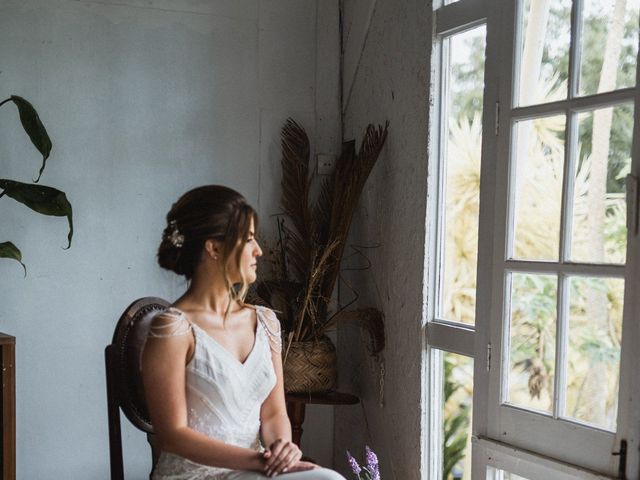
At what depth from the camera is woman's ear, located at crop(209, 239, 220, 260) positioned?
1.91 meters

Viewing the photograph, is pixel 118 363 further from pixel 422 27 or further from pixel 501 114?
pixel 422 27

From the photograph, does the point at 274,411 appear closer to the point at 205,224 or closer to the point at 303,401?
the point at 205,224

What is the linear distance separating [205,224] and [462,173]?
110cm

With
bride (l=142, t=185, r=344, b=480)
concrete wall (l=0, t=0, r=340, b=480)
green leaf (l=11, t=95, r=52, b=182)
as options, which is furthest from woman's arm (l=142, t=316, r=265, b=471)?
concrete wall (l=0, t=0, r=340, b=480)

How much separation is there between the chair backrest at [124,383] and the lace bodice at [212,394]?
23 centimetres

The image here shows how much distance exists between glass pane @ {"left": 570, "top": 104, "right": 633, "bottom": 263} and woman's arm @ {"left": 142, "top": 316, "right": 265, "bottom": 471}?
1.02 meters

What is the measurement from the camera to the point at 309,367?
307 centimetres

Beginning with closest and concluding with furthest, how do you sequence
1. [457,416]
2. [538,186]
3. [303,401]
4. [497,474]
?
[538,186], [497,474], [457,416], [303,401]

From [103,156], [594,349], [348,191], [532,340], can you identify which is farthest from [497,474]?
[103,156]

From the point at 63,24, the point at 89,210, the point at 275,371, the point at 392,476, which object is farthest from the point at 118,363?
the point at 63,24

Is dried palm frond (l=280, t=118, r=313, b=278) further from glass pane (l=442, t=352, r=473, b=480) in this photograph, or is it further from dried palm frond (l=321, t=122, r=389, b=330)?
glass pane (l=442, t=352, r=473, b=480)

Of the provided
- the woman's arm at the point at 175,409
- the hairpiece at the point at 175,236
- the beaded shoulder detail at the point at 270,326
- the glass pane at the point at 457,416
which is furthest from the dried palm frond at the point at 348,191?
the woman's arm at the point at 175,409

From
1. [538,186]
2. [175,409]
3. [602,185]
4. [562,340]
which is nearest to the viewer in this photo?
[175,409]

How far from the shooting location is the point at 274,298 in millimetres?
3238
